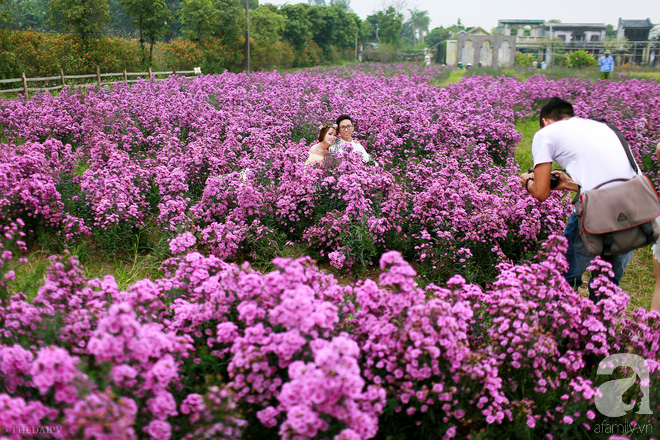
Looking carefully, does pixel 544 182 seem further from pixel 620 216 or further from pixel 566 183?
pixel 620 216

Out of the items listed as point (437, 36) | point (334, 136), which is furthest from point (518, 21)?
point (334, 136)

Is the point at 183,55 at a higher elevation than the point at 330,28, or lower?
lower

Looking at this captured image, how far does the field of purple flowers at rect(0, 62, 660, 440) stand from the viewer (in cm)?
204

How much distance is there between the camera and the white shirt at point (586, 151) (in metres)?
3.76

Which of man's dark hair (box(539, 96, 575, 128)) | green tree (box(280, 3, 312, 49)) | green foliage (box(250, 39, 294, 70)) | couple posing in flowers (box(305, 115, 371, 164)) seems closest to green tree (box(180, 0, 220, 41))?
green foliage (box(250, 39, 294, 70))

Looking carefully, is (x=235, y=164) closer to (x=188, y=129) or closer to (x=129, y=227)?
(x=129, y=227)

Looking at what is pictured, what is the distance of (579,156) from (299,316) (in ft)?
9.06

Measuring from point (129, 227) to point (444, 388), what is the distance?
4.47 meters

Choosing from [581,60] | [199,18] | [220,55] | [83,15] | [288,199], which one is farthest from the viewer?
[581,60]

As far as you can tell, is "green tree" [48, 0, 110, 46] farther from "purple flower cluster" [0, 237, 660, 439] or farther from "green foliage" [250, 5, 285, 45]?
"purple flower cluster" [0, 237, 660, 439]

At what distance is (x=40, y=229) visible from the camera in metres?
5.69

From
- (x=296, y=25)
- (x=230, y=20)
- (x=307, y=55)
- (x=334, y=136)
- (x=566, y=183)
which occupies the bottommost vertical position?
(x=566, y=183)

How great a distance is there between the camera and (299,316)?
229 centimetres

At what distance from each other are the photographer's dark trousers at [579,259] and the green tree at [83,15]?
2917 cm
